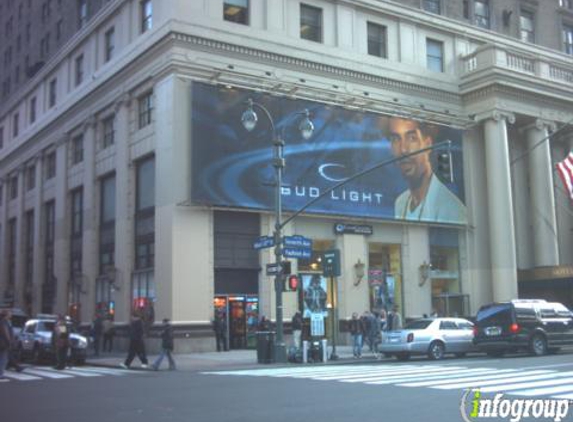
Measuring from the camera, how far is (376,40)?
3994 cm

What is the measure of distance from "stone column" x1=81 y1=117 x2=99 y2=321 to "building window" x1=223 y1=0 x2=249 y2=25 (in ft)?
35.6

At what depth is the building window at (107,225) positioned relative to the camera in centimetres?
3788

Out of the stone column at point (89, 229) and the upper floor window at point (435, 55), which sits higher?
the upper floor window at point (435, 55)

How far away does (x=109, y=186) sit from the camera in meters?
39.3

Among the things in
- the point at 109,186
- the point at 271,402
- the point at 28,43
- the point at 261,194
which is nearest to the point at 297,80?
the point at 261,194

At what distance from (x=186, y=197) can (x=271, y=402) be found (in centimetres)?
1963

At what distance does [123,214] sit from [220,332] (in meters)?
8.90

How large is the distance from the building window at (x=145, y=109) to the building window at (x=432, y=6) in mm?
18001

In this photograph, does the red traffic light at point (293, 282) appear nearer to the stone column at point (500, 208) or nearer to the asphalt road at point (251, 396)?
the asphalt road at point (251, 396)

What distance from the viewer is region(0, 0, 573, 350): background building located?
32.2m

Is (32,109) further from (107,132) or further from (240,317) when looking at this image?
(240,317)

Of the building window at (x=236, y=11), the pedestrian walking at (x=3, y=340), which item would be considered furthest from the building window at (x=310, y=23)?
the pedestrian walking at (x=3, y=340)

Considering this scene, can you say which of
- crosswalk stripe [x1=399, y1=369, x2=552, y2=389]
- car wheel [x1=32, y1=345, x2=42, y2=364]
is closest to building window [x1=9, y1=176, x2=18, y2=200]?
car wheel [x1=32, y1=345, x2=42, y2=364]

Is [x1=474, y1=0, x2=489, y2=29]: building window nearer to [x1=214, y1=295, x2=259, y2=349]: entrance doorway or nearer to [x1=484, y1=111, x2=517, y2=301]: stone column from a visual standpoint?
[x1=484, y1=111, x2=517, y2=301]: stone column
